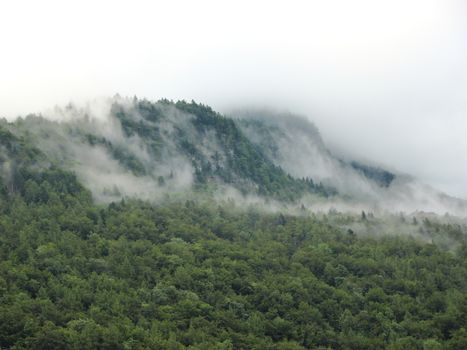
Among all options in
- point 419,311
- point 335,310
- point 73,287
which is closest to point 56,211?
point 73,287

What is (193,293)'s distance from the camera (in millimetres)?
159375

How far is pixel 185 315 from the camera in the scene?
148375 mm

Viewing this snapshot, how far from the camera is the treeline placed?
134 meters

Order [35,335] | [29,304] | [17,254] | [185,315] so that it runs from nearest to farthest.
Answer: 1. [35,335]
2. [29,304]
3. [185,315]
4. [17,254]

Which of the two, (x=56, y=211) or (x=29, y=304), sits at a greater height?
(x=56, y=211)

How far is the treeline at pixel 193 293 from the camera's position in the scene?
134 metres

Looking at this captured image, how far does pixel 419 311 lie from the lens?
163750 millimetres

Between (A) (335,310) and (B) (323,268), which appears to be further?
(B) (323,268)

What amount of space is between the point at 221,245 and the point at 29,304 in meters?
71.1

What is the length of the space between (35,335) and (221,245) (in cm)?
8092

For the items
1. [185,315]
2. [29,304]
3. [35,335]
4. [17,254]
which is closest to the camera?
[35,335]

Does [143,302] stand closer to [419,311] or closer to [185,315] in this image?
[185,315]

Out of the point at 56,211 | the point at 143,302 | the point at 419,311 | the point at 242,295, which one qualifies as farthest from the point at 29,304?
the point at 419,311

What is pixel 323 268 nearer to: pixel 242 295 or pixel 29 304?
pixel 242 295
